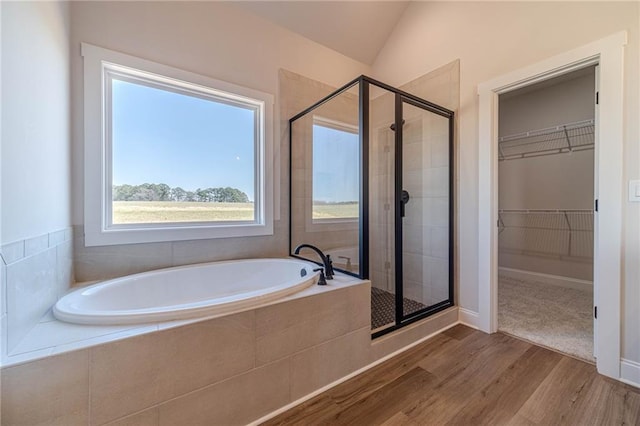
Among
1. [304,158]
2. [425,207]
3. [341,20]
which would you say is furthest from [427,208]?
[341,20]

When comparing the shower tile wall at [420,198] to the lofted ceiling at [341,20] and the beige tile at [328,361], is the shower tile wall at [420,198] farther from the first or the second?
the lofted ceiling at [341,20]

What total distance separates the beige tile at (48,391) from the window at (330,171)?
1.92 m

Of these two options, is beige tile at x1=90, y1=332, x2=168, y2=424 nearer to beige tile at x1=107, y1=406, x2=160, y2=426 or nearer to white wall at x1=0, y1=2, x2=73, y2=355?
beige tile at x1=107, y1=406, x2=160, y2=426

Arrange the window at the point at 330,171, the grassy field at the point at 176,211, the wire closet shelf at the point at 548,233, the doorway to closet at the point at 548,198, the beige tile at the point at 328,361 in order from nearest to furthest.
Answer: the beige tile at the point at 328,361 → the grassy field at the point at 176,211 → the window at the point at 330,171 → the doorway to closet at the point at 548,198 → the wire closet shelf at the point at 548,233

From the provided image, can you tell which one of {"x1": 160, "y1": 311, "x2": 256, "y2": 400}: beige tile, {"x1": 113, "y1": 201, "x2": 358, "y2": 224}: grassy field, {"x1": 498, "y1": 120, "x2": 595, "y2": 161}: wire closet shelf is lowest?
{"x1": 160, "y1": 311, "x2": 256, "y2": 400}: beige tile

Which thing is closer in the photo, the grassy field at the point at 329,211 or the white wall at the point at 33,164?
the white wall at the point at 33,164

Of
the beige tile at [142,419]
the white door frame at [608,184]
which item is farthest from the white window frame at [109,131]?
the white door frame at [608,184]

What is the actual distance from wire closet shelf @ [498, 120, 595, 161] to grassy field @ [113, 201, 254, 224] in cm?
369

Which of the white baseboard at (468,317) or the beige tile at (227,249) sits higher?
Answer: the beige tile at (227,249)

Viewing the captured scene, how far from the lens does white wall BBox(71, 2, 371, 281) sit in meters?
1.70

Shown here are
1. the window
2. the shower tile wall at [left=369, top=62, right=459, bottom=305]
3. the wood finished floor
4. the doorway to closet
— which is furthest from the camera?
the doorway to closet

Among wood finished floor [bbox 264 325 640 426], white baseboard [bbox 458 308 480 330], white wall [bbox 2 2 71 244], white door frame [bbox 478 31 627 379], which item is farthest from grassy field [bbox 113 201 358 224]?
white door frame [bbox 478 31 627 379]

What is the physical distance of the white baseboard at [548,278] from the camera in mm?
3070

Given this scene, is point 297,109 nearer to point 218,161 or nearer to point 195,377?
point 218,161
